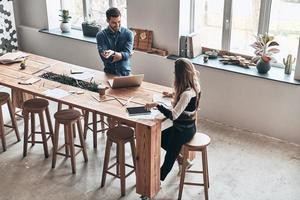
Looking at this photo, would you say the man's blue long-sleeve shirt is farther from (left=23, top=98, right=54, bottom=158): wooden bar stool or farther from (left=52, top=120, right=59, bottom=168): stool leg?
(left=52, top=120, right=59, bottom=168): stool leg

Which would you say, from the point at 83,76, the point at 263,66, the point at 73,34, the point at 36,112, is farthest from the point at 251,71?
the point at 73,34

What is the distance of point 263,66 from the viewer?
5.30m

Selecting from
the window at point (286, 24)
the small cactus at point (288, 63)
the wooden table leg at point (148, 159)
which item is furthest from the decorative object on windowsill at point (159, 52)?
the wooden table leg at point (148, 159)

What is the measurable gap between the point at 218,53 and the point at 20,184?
297cm

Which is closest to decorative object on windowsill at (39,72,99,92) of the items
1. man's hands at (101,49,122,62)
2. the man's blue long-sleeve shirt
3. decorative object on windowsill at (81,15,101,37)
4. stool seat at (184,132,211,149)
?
man's hands at (101,49,122,62)

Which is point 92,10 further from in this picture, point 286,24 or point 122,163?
point 122,163

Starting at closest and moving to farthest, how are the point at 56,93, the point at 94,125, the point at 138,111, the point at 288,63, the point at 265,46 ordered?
1. the point at 138,111
2. the point at 56,93
3. the point at 94,125
4. the point at 288,63
5. the point at 265,46

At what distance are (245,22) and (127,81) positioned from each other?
1.89 m

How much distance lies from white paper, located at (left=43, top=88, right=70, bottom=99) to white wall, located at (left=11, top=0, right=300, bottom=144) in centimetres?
177

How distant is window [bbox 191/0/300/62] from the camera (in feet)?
17.6

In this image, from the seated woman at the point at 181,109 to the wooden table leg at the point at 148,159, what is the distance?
5.3 inches

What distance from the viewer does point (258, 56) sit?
554cm

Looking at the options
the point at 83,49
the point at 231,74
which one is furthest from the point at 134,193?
the point at 83,49

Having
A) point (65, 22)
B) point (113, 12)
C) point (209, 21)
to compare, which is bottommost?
point (65, 22)
